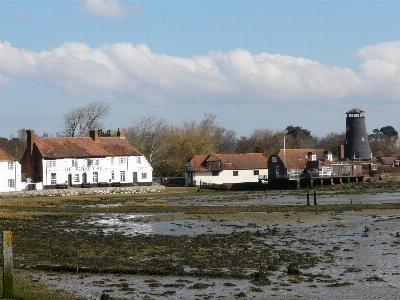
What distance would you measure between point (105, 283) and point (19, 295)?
12.6 ft

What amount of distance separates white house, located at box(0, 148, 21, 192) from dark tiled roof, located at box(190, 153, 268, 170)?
113ft

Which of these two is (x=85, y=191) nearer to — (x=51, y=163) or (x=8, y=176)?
(x=51, y=163)

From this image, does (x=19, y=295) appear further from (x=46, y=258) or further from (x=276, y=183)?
(x=276, y=183)

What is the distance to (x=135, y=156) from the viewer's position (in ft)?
296

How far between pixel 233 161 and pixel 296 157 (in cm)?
995

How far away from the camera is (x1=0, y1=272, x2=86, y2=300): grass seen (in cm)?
1780

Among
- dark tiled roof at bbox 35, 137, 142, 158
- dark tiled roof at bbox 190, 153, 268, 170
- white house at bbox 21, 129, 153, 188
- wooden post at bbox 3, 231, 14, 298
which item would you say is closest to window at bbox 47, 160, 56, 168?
white house at bbox 21, 129, 153, 188

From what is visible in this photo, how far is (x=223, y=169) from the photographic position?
106562 mm

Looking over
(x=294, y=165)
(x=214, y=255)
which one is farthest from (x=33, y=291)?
(x=294, y=165)

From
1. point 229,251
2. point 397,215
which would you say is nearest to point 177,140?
point 397,215

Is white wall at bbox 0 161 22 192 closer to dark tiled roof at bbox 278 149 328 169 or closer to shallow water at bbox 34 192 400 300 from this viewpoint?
shallow water at bbox 34 192 400 300

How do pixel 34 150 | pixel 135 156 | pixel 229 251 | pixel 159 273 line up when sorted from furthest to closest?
pixel 135 156
pixel 34 150
pixel 229 251
pixel 159 273

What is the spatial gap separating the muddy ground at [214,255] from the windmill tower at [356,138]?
81584mm

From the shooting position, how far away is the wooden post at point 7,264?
16.5 m
